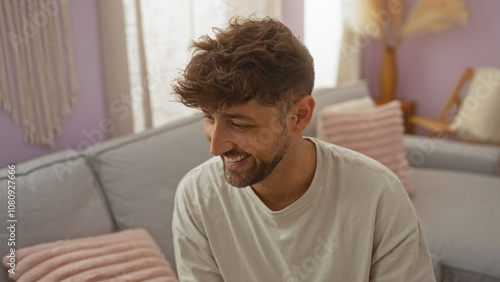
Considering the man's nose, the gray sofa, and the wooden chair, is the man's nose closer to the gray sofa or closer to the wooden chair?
the gray sofa

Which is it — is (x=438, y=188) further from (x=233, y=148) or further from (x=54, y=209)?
(x=54, y=209)

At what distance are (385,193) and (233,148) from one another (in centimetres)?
36

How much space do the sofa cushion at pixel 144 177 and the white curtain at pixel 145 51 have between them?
0.28 metres

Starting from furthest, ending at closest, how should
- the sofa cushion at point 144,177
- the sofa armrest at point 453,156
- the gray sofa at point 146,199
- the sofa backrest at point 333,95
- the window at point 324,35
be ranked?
the window at point 324,35, the sofa armrest at point 453,156, the sofa backrest at point 333,95, the sofa cushion at point 144,177, the gray sofa at point 146,199

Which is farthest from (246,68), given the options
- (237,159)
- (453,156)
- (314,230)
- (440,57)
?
(440,57)

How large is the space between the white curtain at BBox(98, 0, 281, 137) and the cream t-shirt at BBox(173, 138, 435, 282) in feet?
2.65

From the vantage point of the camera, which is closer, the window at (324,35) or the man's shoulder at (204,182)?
the man's shoulder at (204,182)

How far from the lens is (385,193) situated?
1.05 meters

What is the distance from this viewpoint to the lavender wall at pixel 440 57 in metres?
3.51

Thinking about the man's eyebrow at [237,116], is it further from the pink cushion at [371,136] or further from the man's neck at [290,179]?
the pink cushion at [371,136]

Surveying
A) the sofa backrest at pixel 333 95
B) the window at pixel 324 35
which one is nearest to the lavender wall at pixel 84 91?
the sofa backrest at pixel 333 95

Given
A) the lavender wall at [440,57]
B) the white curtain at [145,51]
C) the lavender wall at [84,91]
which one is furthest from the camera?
the lavender wall at [440,57]

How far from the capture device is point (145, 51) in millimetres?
2090

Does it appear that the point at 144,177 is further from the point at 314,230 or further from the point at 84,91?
the point at 314,230
